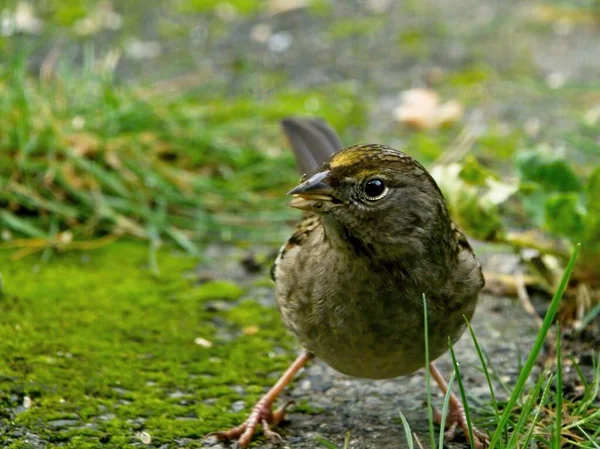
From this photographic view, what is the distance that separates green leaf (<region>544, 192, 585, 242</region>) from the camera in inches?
147

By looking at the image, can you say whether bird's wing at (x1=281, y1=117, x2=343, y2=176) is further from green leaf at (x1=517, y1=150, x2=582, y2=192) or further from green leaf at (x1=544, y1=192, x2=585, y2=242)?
green leaf at (x1=544, y1=192, x2=585, y2=242)

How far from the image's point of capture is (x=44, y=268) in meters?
4.47

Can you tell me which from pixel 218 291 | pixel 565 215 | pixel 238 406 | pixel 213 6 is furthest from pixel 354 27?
pixel 238 406

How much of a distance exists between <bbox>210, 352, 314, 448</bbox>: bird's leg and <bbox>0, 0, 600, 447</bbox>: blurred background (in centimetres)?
11

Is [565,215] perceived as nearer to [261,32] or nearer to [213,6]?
[261,32]

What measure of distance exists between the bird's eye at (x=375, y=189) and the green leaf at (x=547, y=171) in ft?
4.28

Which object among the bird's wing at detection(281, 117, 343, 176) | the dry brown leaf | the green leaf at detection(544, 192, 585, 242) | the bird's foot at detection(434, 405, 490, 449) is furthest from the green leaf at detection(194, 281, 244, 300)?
the dry brown leaf

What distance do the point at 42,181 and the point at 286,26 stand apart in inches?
135

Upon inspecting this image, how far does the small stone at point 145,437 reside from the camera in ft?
10.0

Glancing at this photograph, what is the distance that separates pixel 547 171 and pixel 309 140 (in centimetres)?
110

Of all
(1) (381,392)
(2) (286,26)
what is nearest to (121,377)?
(1) (381,392)

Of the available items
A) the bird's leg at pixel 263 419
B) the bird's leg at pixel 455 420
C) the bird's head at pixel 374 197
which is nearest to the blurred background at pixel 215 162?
the bird's leg at pixel 263 419

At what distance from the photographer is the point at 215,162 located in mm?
5438

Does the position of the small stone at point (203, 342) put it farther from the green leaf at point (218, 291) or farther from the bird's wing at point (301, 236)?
the bird's wing at point (301, 236)
